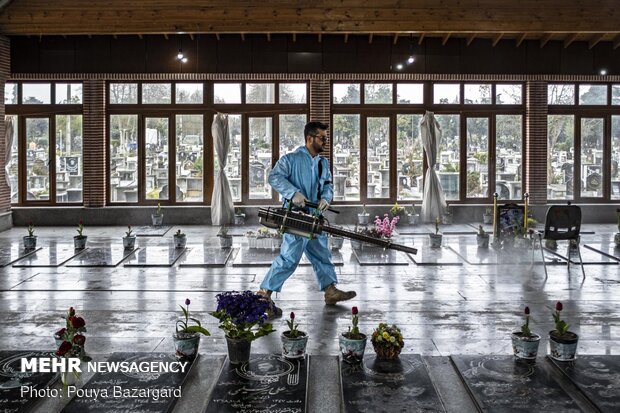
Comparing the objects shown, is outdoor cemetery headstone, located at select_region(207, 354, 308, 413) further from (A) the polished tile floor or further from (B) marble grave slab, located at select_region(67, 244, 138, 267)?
(B) marble grave slab, located at select_region(67, 244, 138, 267)

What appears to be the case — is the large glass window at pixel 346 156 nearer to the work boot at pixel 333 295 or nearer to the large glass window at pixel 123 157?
the large glass window at pixel 123 157

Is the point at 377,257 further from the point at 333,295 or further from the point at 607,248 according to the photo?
the point at 607,248

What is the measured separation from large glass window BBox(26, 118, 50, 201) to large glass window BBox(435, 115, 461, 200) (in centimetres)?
879

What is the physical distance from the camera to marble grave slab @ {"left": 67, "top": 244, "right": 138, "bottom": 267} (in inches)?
417

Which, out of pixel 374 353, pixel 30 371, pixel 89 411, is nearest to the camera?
pixel 89 411

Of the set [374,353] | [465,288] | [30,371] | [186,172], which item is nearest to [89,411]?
[30,371]

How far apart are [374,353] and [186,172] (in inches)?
438

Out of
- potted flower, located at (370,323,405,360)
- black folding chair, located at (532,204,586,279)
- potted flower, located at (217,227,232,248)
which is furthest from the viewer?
potted flower, located at (217,227,232,248)

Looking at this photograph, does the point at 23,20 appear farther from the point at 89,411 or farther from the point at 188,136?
the point at 89,411

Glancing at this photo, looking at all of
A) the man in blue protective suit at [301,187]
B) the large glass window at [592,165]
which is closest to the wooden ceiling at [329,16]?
the large glass window at [592,165]

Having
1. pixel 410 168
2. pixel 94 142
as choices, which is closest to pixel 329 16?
pixel 410 168

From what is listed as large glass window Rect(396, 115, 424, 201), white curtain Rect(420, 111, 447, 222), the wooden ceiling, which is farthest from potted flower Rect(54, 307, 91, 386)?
large glass window Rect(396, 115, 424, 201)

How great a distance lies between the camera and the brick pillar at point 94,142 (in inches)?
621

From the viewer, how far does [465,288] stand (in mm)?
9062
